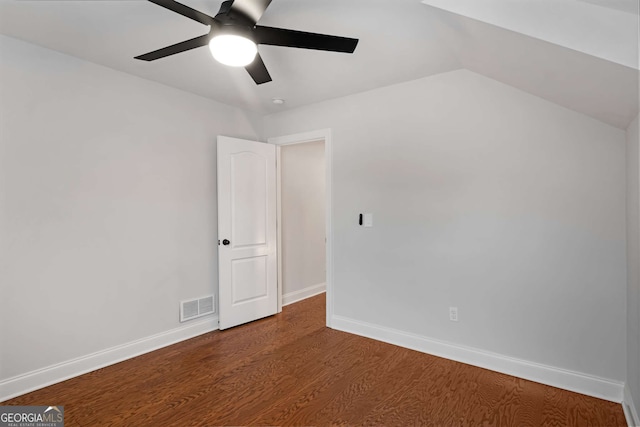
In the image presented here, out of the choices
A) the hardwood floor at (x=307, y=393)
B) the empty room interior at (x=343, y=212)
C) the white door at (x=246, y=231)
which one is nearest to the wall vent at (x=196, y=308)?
the empty room interior at (x=343, y=212)

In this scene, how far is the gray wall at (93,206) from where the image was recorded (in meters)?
2.41

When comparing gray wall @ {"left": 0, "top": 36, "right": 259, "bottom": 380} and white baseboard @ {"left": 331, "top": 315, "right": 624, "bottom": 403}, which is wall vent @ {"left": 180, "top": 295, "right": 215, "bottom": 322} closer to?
gray wall @ {"left": 0, "top": 36, "right": 259, "bottom": 380}

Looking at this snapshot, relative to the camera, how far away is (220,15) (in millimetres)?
1667

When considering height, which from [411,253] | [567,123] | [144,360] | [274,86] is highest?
[274,86]

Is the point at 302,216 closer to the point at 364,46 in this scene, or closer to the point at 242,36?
the point at 364,46

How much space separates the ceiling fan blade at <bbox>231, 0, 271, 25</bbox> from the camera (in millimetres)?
1553

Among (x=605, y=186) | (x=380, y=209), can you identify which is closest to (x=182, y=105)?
(x=380, y=209)

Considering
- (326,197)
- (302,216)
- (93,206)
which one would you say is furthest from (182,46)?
(302,216)

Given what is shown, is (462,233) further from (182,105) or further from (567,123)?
(182,105)

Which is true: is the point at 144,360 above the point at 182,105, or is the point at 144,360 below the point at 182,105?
below

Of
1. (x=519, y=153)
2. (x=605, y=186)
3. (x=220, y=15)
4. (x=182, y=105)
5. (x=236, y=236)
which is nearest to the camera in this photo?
(x=220, y=15)

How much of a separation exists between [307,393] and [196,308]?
1688 millimetres

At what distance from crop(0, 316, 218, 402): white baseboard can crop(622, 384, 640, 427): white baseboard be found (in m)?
3.48

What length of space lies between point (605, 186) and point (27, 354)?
435 cm
